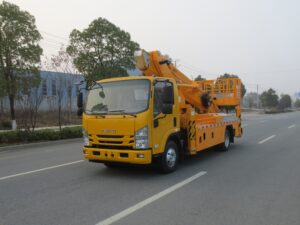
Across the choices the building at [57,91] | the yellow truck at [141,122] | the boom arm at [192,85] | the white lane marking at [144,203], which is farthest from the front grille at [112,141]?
the building at [57,91]

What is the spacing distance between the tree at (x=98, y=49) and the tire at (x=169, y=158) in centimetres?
1327

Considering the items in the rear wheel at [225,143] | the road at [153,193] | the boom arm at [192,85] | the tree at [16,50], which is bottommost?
the road at [153,193]

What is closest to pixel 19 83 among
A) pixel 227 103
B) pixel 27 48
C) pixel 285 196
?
pixel 27 48

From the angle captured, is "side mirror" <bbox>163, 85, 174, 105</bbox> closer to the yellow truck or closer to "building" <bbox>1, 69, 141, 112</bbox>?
the yellow truck

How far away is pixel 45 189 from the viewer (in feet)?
19.9

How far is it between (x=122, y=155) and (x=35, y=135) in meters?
9.97

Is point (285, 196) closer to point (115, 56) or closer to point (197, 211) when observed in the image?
point (197, 211)

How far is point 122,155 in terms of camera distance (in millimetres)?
6617

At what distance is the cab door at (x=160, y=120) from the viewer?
670cm

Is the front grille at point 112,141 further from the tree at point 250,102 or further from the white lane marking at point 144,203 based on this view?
the tree at point 250,102

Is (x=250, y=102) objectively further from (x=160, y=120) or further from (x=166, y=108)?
(x=166, y=108)

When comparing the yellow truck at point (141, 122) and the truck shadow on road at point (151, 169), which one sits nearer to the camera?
the yellow truck at point (141, 122)

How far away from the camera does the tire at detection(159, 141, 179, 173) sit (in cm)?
702

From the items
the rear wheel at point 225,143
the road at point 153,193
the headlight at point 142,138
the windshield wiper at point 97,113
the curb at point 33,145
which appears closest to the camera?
the road at point 153,193
